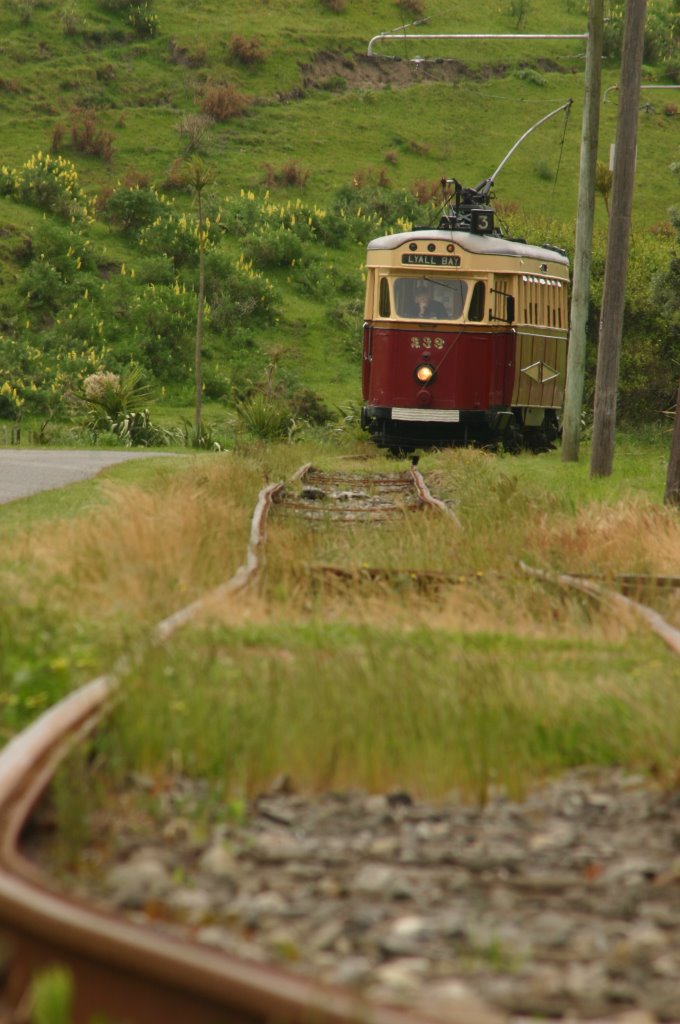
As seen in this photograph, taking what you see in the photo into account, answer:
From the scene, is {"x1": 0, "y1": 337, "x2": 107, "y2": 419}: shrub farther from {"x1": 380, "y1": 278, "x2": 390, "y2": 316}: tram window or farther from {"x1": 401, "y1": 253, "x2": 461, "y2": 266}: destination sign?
{"x1": 401, "y1": 253, "x2": 461, "y2": 266}: destination sign

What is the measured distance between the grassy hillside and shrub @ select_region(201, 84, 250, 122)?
8 cm

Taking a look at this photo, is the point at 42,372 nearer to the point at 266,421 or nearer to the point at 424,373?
the point at 266,421

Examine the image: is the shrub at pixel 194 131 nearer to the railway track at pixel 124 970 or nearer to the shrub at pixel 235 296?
the shrub at pixel 235 296

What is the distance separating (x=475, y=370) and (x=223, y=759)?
17.9 m

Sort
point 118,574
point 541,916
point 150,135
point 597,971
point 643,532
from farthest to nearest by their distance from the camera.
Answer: point 150,135 < point 643,532 < point 118,574 < point 541,916 < point 597,971

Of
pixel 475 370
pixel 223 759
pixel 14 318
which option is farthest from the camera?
pixel 14 318

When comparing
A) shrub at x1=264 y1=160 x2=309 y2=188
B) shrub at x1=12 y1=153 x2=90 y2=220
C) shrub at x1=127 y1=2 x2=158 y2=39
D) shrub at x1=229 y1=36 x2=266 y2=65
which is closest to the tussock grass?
shrub at x1=12 y1=153 x2=90 y2=220

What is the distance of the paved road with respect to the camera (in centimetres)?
1608

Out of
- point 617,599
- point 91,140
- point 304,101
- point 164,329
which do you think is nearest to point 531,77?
point 304,101

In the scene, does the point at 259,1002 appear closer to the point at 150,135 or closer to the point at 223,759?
the point at 223,759

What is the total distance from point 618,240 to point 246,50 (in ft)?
164

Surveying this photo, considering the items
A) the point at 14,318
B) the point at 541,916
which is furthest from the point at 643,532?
the point at 14,318

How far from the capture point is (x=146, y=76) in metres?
61.7

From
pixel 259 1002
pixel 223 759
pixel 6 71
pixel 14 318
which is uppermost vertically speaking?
pixel 6 71
